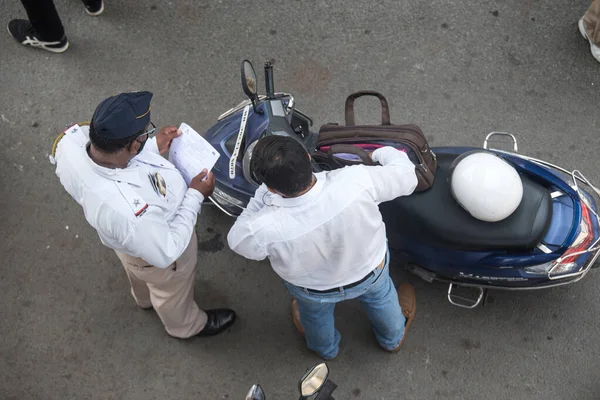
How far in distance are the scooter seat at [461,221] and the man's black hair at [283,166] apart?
994 mm

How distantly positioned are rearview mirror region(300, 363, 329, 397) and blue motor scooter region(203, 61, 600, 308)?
954mm

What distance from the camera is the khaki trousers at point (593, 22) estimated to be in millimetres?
4117

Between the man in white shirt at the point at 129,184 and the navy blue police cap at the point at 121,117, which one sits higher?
the navy blue police cap at the point at 121,117

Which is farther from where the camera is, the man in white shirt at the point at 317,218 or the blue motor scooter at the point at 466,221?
the blue motor scooter at the point at 466,221

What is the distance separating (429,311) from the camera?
3.51 metres

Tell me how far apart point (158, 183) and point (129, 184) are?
0.55 feet

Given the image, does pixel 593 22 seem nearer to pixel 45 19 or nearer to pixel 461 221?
pixel 461 221

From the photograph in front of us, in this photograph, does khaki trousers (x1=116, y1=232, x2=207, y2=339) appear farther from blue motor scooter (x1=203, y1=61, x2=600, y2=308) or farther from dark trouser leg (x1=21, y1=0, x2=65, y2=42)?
dark trouser leg (x1=21, y1=0, x2=65, y2=42)

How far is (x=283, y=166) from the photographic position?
6.79 ft

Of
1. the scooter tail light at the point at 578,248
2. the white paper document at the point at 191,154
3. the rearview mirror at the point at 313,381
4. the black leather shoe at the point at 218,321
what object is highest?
the white paper document at the point at 191,154

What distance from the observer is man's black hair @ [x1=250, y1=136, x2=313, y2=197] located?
207 cm

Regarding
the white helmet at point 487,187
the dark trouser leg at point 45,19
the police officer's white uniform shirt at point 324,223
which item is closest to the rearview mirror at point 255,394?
the police officer's white uniform shirt at point 324,223

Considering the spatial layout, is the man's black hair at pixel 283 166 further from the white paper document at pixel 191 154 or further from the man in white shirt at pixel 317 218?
the white paper document at pixel 191 154

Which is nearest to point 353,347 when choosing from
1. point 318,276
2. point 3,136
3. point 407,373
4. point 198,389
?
point 407,373
